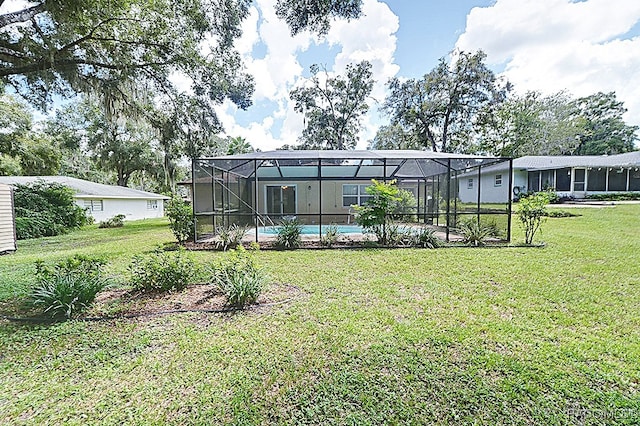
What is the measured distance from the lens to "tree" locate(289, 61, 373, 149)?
23.2 metres

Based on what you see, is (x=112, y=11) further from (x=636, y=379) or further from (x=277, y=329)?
(x=636, y=379)

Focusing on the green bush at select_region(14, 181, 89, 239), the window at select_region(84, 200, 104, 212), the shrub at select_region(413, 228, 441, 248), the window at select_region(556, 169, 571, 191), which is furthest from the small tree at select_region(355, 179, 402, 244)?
the window at select_region(556, 169, 571, 191)

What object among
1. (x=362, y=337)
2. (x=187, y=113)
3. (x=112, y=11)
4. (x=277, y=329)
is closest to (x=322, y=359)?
(x=362, y=337)

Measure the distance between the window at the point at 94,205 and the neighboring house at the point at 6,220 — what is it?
948cm

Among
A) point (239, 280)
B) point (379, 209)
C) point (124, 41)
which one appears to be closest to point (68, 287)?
point (239, 280)

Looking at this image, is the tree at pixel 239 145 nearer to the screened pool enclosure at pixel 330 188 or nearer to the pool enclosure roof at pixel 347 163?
the screened pool enclosure at pixel 330 188

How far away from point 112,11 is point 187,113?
4605mm

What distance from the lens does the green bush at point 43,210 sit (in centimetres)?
1143

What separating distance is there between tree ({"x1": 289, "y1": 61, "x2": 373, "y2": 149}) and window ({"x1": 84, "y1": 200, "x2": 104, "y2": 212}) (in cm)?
1532

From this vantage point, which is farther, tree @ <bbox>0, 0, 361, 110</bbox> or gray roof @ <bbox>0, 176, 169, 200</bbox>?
gray roof @ <bbox>0, 176, 169, 200</bbox>

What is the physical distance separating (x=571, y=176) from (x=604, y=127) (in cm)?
2309

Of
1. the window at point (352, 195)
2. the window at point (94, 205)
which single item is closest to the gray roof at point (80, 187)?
the window at point (94, 205)

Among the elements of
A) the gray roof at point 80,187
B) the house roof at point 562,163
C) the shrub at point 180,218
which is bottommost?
the shrub at point 180,218

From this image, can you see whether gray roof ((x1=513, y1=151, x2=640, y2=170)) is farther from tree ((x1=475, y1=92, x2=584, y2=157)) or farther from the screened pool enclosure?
the screened pool enclosure
